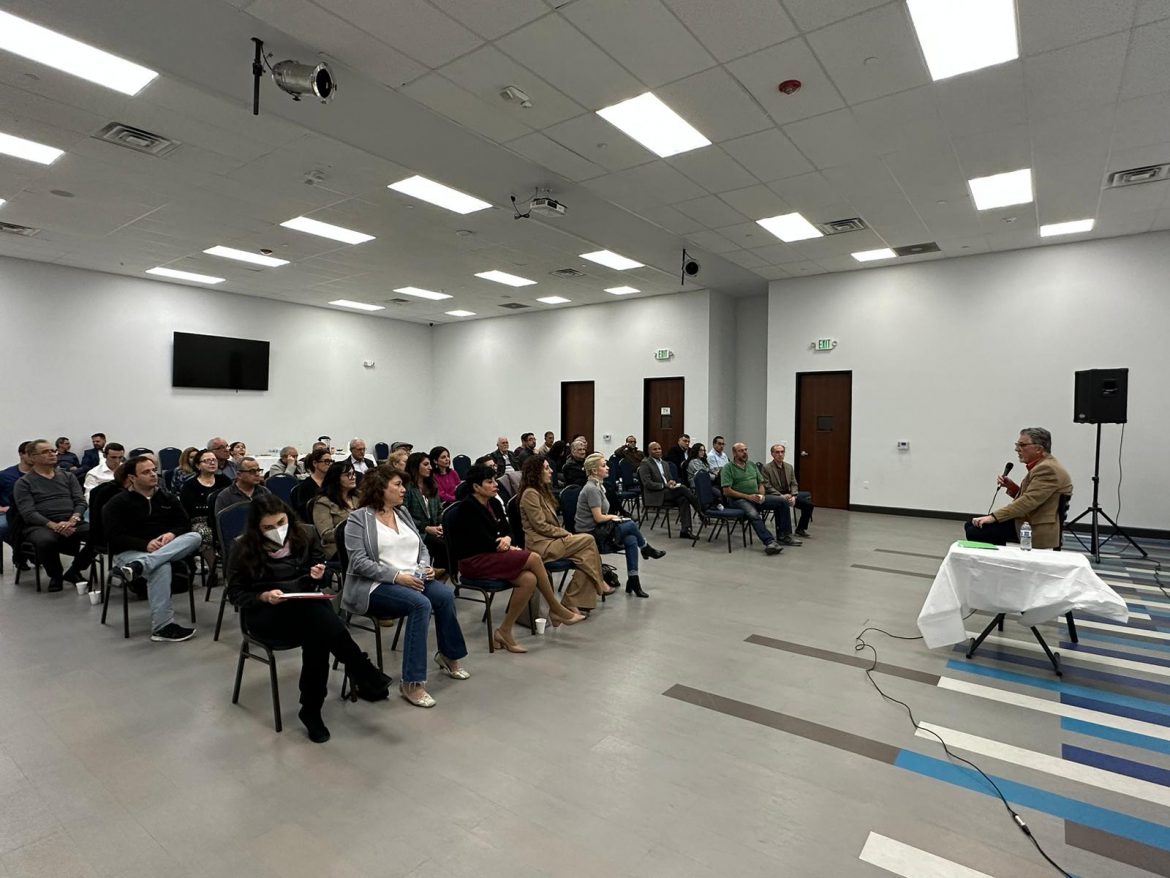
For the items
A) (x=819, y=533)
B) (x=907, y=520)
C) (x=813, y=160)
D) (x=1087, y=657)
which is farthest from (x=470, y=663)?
(x=907, y=520)

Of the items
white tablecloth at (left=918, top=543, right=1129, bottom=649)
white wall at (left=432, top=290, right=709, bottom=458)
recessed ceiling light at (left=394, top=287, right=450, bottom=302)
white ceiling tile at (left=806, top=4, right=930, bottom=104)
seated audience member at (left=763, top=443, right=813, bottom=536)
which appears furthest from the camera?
white wall at (left=432, top=290, right=709, bottom=458)

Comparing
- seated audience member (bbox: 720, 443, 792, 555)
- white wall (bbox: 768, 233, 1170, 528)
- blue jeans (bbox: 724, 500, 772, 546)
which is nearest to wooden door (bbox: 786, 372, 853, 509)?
white wall (bbox: 768, 233, 1170, 528)

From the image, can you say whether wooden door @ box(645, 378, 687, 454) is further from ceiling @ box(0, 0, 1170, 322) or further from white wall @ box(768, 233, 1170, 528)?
ceiling @ box(0, 0, 1170, 322)

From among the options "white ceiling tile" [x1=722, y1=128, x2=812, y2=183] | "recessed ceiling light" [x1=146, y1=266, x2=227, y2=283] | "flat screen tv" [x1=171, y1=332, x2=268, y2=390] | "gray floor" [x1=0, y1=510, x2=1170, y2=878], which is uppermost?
"white ceiling tile" [x1=722, y1=128, x2=812, y2=183]

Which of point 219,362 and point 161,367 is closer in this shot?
point 161,367

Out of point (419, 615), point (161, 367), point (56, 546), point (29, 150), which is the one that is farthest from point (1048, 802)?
point (161, 367)

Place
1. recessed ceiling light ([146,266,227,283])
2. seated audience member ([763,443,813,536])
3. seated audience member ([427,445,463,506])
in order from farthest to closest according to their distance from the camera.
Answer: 1. recessed ceiling light ([146,266,227,283])
2. seated audience member ([763,443,813,536])
3. seated audience member ([427,445,463,506])

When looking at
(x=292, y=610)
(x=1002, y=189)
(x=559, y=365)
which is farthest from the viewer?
(x=559, y=365)

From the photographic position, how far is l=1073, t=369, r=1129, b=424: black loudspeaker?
6.52 m

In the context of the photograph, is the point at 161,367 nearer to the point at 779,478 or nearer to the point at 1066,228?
the point at 779,478

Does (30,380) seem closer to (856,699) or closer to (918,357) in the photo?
(856,699)

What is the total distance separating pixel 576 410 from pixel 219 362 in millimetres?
7065

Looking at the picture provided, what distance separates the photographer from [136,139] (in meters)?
5.38

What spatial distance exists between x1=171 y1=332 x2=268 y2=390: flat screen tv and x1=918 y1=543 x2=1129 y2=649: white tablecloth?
12.1m
